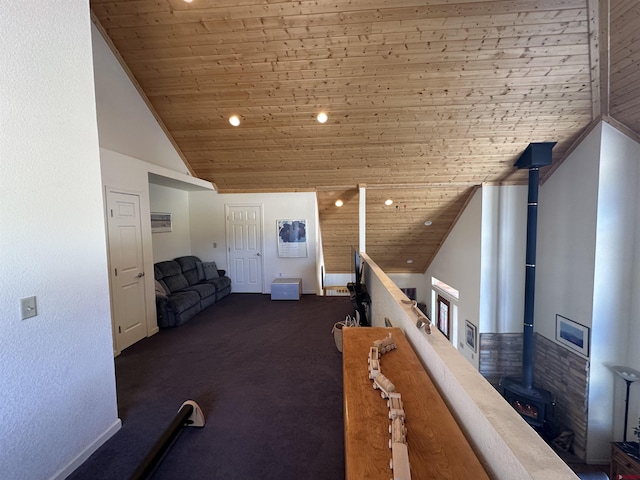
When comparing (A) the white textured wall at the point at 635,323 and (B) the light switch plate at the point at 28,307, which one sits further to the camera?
(A) the white textured wall at the point at 635,323

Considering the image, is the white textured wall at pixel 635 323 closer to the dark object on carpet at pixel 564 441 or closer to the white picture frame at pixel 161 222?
the dark object on carpet at pixel 564 441

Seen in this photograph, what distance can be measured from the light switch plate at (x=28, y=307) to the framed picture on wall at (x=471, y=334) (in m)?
6.69

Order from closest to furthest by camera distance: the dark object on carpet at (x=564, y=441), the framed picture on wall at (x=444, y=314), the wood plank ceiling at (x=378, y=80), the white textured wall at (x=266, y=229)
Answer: the wood plank ceiling at (x=378, y=80) → the dark object on carpet at (x=564, y=441) → the white textured wall at (x=266, y=229) → the framed picture on wall at (x=444, y=314)

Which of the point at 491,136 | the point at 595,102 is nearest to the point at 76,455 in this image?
the point at 491,136

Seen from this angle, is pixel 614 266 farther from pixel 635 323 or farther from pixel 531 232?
pixel 531 232

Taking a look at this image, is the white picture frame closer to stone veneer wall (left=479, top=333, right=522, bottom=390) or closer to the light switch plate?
the light switch plate

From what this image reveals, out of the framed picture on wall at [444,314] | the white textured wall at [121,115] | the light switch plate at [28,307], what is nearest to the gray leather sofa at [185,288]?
the white textured wall at [121,115]

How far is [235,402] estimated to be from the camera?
2.29m

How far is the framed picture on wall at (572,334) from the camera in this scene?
4160 millimetres

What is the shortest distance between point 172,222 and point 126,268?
2330 millimetres

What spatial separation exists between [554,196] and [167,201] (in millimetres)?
7135

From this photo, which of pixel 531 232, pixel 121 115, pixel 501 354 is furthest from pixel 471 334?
pixel 121 115

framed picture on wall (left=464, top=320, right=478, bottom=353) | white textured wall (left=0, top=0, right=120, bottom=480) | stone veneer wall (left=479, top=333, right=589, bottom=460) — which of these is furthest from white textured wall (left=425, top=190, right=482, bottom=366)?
white textured wall (left=0, top=0, right=120, bottom=480)

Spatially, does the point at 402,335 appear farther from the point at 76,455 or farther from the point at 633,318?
the point at 633,318
